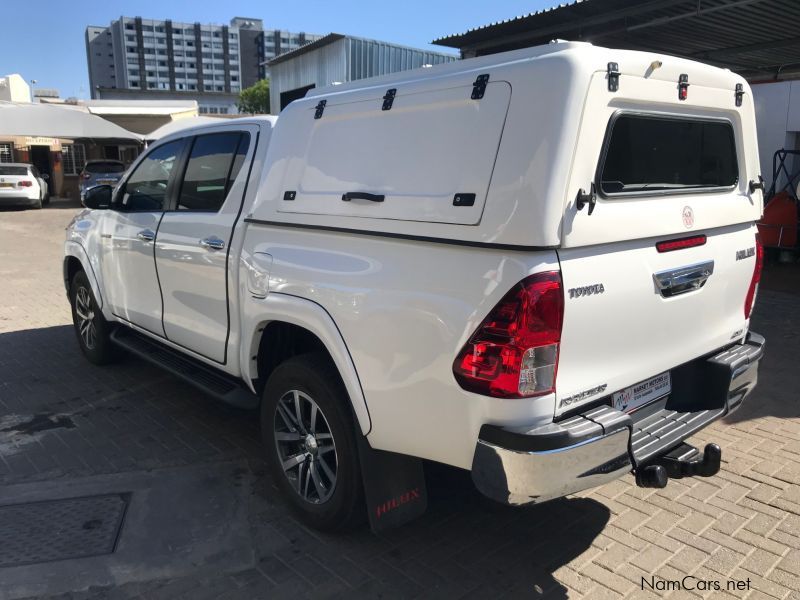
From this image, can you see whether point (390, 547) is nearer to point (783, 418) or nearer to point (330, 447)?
point (330, 447)

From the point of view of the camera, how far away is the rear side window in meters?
25.3

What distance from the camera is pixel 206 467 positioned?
3979mm

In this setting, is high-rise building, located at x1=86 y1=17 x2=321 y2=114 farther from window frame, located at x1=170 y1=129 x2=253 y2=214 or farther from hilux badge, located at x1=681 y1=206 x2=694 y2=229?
hilux badge, located at x1=681 y1=206 x2=694 y2=229

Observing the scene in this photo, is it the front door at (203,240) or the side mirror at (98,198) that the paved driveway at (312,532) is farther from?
the side mirror at (98,198)

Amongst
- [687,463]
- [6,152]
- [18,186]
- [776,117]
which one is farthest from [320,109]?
[6,152]

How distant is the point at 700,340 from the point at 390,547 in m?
1.78

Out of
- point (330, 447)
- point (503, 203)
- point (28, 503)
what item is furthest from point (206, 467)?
point (503, 203)

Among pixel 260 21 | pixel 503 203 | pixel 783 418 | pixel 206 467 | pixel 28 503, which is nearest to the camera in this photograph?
pixel 503 203

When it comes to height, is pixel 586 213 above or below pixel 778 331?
above

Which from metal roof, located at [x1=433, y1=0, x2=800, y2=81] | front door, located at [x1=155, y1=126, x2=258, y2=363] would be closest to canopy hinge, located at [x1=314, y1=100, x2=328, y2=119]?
front door, located at [x1=155, y1=126, x2=258, y2=363]

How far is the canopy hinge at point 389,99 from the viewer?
2830 mm

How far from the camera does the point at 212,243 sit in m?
3.77

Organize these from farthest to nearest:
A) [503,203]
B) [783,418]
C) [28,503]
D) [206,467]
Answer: [783,418]
[206,467]
[28,503]
[503,203]

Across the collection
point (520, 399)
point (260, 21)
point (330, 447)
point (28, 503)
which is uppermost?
point (260, 21)
